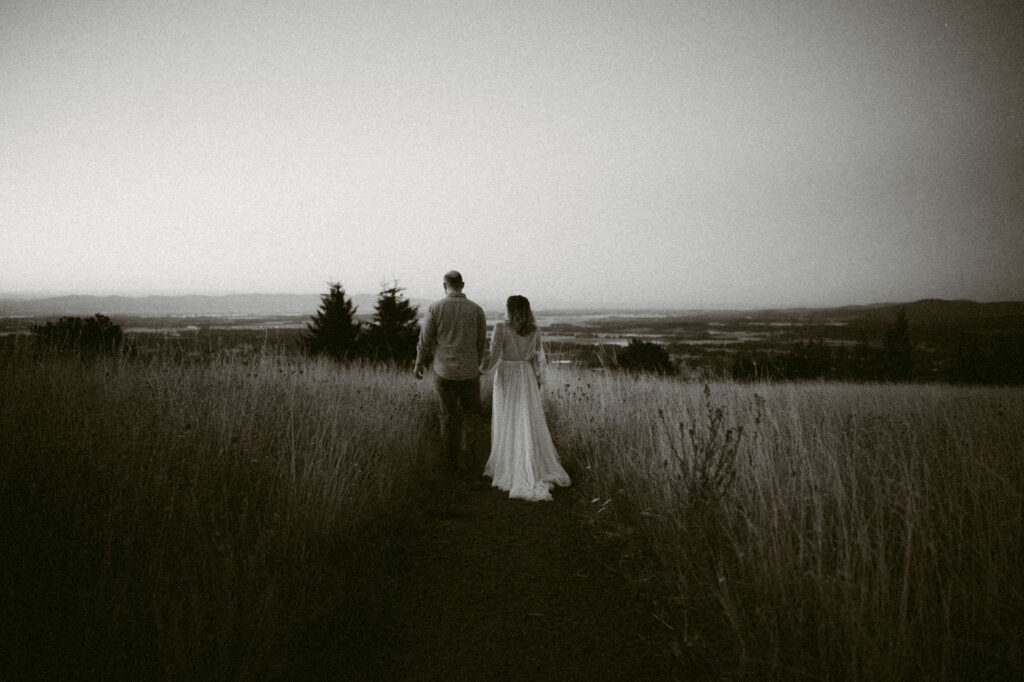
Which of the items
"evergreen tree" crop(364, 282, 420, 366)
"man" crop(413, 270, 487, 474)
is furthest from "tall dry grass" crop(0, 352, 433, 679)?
"evergreen tree" crop(364, 282, 420, 366)

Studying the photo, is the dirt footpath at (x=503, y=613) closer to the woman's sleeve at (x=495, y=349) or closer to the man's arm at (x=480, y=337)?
the woman's sleeve at (x=495, y=349)

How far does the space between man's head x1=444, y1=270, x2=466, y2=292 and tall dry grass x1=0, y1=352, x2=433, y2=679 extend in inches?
86.6

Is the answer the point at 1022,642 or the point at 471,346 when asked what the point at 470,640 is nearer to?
the point at 1022,642

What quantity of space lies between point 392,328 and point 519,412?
24.1m

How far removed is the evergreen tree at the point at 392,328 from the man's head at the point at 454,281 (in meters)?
22.0

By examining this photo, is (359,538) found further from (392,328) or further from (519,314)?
(392,328)

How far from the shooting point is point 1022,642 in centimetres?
215

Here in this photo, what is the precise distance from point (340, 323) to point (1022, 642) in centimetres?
2979

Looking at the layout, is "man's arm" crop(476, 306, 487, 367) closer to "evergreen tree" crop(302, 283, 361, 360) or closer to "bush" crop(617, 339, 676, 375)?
"evergreen tree" crop(302, 283, 361, 360)

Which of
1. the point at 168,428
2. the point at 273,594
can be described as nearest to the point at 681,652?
the point at 273,594

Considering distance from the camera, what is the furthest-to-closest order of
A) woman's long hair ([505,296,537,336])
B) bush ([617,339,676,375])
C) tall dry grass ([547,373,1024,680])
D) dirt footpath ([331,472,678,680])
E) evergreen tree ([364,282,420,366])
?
bush ([617,339,676,375]), evergreen tree ([364,282,420,366]), woman's long hair ([505,296,537,336]), dirt footpath ([331,472,678,680]), tall dry grass ([547,373,1024,680])

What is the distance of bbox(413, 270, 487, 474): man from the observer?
6117 millimetres

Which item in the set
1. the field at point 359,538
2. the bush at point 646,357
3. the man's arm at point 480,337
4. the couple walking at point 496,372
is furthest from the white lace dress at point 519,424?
the bush at point 646,357

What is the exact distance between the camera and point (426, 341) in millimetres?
6211
